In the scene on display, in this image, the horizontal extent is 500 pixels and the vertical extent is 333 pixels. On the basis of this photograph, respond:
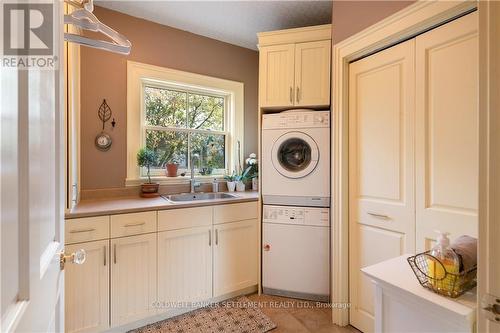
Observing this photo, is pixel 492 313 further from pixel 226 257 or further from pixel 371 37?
pixel 226 257

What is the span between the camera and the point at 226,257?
2305 millimetres

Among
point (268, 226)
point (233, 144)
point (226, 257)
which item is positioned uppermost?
point (233, 144)

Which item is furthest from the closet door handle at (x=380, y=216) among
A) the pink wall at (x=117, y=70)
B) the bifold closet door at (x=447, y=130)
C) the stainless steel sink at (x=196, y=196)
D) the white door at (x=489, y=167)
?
the pink wall at (x=117, y=70)

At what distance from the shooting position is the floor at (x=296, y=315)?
1.95 m

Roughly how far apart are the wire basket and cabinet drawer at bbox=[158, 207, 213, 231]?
5.23 ft

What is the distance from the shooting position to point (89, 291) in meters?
1.75

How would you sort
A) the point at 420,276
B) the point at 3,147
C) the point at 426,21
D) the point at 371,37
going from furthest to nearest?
the point at 371,37 → the point at 426,21 → the point at 420,276 → the point at 3,147

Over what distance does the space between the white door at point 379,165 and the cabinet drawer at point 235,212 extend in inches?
34.7

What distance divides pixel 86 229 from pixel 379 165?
1988 millimetres

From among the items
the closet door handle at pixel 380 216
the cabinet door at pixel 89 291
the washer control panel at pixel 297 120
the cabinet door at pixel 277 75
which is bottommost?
the cabinet door at pixel 89 291

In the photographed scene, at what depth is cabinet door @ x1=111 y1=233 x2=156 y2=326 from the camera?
1.83m

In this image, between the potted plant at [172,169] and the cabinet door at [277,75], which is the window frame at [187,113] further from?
the cabinet door at [277,75]

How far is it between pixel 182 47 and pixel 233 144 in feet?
3.87

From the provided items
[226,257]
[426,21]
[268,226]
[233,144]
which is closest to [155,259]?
[226,257]
